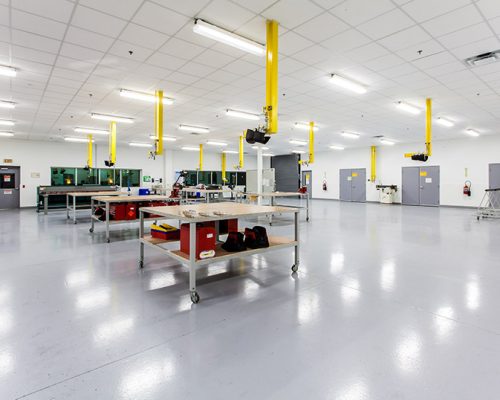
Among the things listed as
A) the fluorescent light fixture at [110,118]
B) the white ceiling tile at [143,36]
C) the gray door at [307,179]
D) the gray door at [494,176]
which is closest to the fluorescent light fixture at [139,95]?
the white ceiling tile at [143,36]

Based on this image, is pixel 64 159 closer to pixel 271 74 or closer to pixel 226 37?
pixel 226 37

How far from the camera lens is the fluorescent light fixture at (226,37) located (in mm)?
4031

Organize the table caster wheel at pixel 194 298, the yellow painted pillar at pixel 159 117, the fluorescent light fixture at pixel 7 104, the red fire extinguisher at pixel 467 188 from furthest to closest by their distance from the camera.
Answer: the red fire extinguisher at pixel 467 188 < the fluorescent light fixture at pixel 7 104 < the yellow painted pillar at pixel 159 117 < the table caster wheel at pixel 194 298

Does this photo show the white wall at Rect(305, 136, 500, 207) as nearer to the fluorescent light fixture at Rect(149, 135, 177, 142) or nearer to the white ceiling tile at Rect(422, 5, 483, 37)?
the fluorescent light fixture at Rect(149, 135, 177, 142)

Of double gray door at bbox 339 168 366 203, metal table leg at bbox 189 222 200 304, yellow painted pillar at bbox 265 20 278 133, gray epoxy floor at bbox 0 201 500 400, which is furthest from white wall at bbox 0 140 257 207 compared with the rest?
metal table leg at bbox 189 222 200 304

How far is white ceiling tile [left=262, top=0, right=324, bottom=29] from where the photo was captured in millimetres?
3660

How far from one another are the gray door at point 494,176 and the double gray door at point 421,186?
2.07 m

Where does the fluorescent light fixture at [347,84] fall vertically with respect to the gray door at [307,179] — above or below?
above

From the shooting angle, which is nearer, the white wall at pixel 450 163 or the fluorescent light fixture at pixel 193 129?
the fluorescent light fixture at pixel 193 129

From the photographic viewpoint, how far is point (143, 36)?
176 inches

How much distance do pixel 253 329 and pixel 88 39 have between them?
4892mm

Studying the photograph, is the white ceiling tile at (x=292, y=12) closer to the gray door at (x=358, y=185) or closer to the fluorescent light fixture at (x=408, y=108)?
the fluorescent light fixture at (x=408, y=108)

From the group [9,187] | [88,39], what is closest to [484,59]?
[88,39]

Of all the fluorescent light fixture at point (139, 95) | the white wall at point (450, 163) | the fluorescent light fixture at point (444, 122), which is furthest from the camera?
the white wall at point (450, 163)
